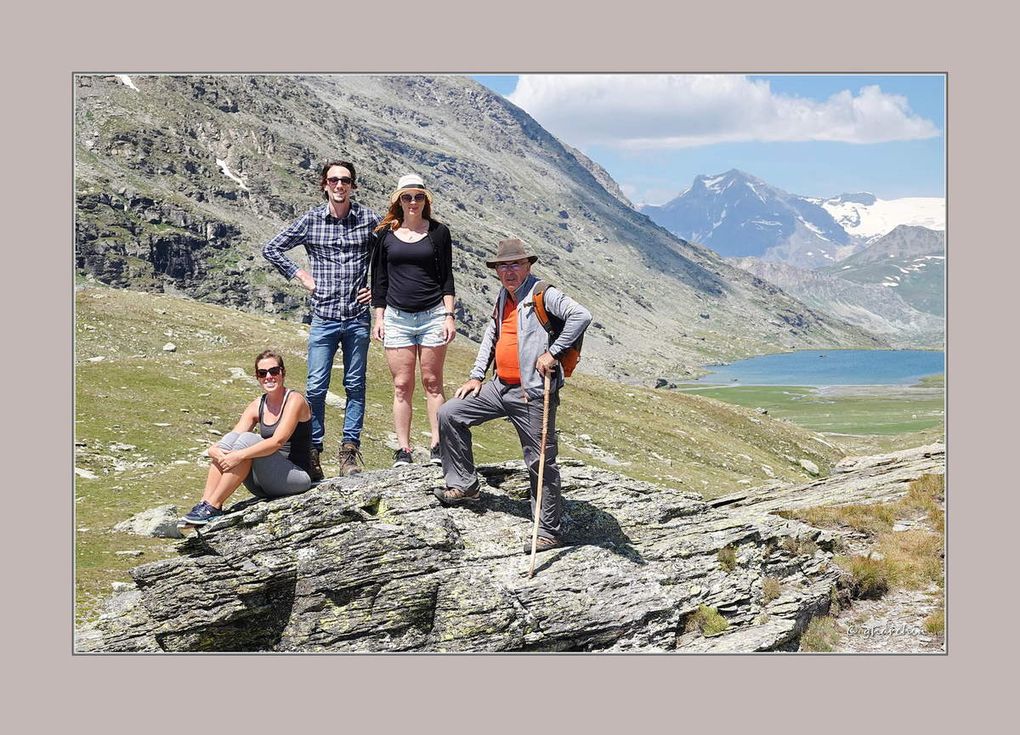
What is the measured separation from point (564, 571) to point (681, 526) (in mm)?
4061

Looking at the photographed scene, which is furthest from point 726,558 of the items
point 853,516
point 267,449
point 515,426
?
point 267,449

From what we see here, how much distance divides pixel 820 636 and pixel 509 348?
854cm

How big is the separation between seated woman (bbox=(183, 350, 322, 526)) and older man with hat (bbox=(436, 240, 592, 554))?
8.54 feet

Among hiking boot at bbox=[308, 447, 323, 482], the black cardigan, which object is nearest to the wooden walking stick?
the black cardigan

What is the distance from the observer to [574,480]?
19.3m

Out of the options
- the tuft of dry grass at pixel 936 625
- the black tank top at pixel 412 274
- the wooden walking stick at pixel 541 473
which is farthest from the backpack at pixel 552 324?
the tuft of dry grass at pixel 936 625

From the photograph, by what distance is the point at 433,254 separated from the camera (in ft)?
50.3

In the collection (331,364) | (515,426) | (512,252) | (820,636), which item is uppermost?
(512,252)

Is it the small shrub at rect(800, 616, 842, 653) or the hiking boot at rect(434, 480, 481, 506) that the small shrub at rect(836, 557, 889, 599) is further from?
the hiking boot at rect(434, 480, 481, 506)

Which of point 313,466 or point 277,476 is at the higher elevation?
point 313,466

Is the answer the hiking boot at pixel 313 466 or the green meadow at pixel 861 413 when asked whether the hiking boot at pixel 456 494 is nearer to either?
the hiking boot at pixel 313 466

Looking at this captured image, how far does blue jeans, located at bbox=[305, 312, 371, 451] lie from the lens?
16.1 metres

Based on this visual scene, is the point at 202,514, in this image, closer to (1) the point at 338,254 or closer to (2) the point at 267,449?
(2) the point at 267,449

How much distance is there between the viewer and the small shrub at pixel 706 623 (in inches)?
642
